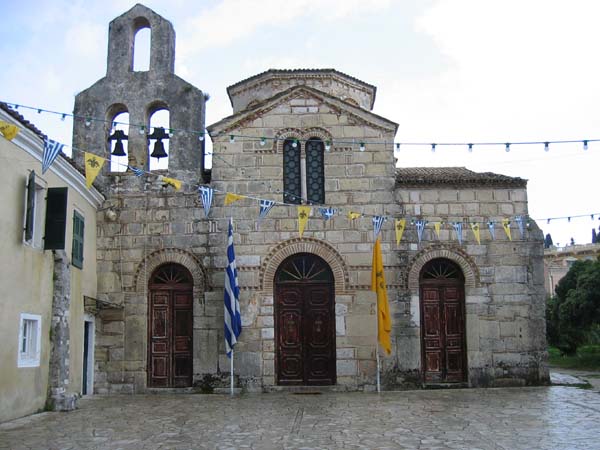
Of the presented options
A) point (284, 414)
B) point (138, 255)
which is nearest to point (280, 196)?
point (138, 255)

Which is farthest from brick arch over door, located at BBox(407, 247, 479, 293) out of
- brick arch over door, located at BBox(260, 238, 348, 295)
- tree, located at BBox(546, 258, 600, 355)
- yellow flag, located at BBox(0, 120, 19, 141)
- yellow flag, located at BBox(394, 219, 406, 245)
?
tree, located at BBox(546, 258, 600, 355)

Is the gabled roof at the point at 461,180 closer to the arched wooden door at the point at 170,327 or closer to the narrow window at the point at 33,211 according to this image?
the arched wooden door at the point at 170,327

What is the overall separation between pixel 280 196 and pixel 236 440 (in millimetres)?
7978

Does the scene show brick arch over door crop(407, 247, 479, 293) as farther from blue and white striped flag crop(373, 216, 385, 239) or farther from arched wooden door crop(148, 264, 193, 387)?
arched wooden door crop(148, 264, 193, 387)

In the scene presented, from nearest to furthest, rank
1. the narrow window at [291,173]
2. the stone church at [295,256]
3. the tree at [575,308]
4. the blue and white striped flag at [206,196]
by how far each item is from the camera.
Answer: the blue and white striped flag at [206,196] → the stone church at [295,256] → the narrow window at [291,173] → the tree at [575,308]

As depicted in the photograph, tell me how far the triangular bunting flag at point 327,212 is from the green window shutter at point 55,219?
6.00 metres

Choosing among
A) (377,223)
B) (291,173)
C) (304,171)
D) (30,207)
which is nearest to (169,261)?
(291,173)

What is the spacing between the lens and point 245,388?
1543 cm

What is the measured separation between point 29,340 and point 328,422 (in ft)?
19.0

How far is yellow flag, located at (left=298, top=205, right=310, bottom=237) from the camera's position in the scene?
51.4 feet

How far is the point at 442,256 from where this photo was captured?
52.3 ft

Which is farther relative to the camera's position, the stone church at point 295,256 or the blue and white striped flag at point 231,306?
the stone church at point 295,256

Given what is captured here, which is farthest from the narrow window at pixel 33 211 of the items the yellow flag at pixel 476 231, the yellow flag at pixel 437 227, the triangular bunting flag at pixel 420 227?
the yellow flag at pixel 476 231

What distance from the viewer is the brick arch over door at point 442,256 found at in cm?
1579
